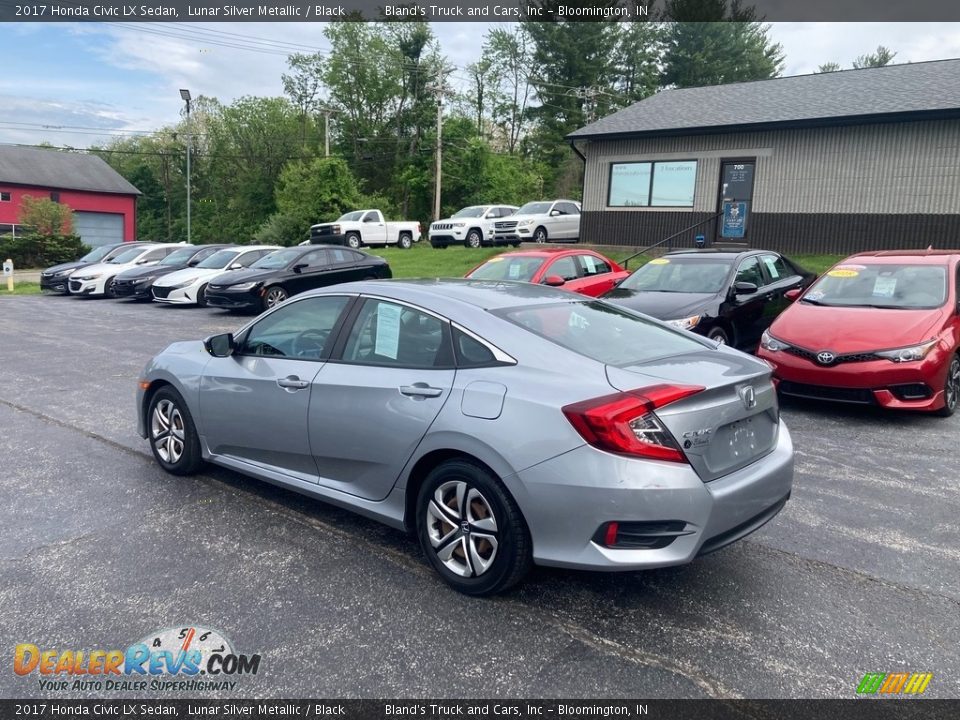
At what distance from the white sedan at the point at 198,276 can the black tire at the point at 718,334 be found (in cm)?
1222

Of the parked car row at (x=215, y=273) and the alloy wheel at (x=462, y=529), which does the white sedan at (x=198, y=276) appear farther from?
the alloy wheel at (x=462, y=529)

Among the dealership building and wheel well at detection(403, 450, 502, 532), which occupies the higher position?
the dealership building

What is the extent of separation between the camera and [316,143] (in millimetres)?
61188

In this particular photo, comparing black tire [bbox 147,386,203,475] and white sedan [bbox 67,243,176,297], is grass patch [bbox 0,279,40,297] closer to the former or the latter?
white sedan [bbox 67,243,176,297]

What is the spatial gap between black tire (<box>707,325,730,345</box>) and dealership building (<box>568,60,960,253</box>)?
34.9ft

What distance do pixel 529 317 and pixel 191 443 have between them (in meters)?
2.68

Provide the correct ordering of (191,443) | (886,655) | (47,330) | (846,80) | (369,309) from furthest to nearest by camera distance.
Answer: (846,80) → (47,330) → (191,443) → (369,309) → (886,655)

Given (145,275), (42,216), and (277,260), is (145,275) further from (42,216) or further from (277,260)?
(42,216)

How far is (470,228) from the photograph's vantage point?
27156 millimetres

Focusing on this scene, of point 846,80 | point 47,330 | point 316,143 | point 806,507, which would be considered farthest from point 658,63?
point 806,507

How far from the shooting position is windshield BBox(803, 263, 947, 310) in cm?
793

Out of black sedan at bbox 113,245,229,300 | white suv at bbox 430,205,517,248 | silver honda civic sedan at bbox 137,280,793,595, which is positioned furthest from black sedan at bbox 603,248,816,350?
white suv at bbox 430,205,517,248

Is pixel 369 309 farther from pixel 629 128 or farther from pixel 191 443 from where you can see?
pixel 629 128

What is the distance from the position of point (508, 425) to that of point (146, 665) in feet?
5.84
